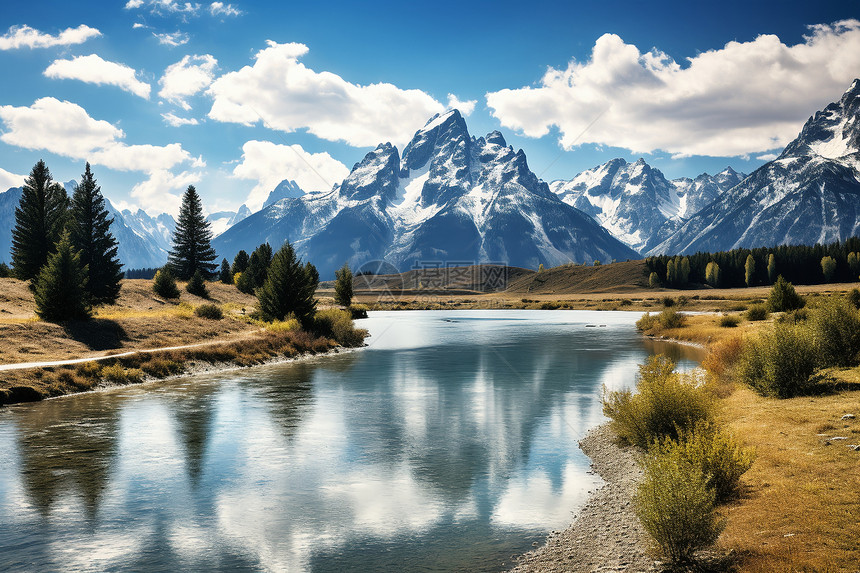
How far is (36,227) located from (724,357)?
8539 centimetres

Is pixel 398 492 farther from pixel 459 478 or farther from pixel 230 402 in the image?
pixel 230 402

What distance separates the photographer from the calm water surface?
13180mm

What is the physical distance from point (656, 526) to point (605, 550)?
6.38 ft

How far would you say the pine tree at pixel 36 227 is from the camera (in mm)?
75375

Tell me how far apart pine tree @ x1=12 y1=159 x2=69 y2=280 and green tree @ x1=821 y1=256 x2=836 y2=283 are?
229278 millimetres

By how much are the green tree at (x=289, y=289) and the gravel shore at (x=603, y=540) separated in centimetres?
5384

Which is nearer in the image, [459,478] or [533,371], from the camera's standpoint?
[459,478]

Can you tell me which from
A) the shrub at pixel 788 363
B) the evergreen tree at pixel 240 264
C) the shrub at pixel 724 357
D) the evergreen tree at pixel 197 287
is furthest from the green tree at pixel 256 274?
the shrub at pixel 788 363

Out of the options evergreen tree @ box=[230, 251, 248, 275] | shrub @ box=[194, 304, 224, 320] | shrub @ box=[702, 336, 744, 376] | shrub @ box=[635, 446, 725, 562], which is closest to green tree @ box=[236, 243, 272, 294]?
evergreen tree @ box=[230, 251, 248, 275]

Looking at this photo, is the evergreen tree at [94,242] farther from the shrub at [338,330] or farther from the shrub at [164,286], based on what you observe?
the shrub at [338,330]

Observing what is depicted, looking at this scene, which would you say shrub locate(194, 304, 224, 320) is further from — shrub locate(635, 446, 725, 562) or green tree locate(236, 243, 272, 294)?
shrub locate(635, 446, 725, 562)

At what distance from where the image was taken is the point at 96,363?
37.8m

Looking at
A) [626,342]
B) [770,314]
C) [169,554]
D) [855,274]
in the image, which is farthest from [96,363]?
[855,274]

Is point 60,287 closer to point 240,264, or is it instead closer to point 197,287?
point 197,287
